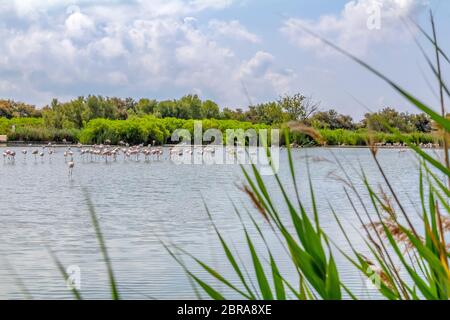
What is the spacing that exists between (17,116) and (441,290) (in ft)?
95.3

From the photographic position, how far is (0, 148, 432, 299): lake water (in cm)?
486

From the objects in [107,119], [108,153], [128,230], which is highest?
[107,119]

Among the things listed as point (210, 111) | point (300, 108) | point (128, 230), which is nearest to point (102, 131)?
point (210, 111)

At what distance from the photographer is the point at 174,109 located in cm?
2258

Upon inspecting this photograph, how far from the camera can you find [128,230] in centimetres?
799

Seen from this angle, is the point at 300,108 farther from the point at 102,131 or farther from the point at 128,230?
the point at 102,131

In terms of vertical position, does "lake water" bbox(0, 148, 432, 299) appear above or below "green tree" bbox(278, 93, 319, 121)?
below

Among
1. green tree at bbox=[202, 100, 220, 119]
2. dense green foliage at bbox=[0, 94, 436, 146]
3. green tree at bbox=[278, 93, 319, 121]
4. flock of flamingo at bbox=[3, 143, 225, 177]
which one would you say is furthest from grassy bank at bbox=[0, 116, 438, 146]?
green tree at bbox=[278, 93, 319, 121]

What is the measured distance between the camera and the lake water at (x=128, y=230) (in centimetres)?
486

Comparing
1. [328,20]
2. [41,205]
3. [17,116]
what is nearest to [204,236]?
[41,205]

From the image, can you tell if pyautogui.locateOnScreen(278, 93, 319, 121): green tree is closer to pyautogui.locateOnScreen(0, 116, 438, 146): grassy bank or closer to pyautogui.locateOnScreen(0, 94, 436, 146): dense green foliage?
pyautogui.locateOnScreen(0, 94, 436, 146): dense green foliage

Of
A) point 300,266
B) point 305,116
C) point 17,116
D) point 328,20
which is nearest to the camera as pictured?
point 300,266

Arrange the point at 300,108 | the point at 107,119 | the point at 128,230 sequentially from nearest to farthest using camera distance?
1. the point at 300,108
2. the point at 128,230
3. the point at 107,119
